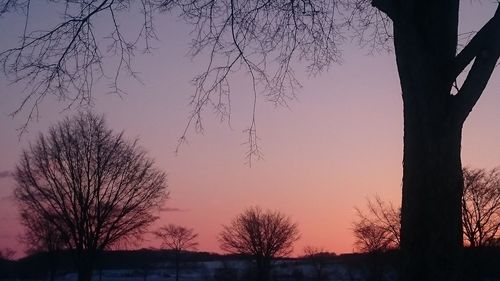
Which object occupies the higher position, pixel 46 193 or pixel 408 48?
pixel 46 193

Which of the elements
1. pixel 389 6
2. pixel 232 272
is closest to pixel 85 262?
pixel 389 6

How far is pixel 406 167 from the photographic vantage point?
18.6ft

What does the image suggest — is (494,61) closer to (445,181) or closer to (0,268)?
(445,181)

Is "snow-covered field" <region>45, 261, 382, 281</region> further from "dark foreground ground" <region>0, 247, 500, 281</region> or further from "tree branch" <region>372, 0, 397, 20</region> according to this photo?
"tree branch" <region>372, 0, 397, 20</region>

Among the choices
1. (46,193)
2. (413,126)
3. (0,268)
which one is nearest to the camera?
(413,126)

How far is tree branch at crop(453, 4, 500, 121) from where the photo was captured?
5.77m

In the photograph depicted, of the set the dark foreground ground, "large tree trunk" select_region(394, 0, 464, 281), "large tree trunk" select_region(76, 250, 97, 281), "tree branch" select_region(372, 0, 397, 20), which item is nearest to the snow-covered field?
the dark foreground ground

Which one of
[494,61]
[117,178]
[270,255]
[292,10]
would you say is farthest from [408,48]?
[270,255]

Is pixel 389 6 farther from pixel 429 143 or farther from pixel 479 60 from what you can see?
pixel 429 143

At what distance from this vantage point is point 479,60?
583 centimetres

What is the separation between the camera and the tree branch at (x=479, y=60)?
5.77m

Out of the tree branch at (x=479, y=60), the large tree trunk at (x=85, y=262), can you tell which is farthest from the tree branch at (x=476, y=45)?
the large tree trunk at (x=85, y=262)

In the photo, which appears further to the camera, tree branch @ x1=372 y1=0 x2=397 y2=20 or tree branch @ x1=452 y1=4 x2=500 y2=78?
tree branch @ x1=372 y1=0 x2=397 y2=20

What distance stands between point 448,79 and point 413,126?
50 centimetres
